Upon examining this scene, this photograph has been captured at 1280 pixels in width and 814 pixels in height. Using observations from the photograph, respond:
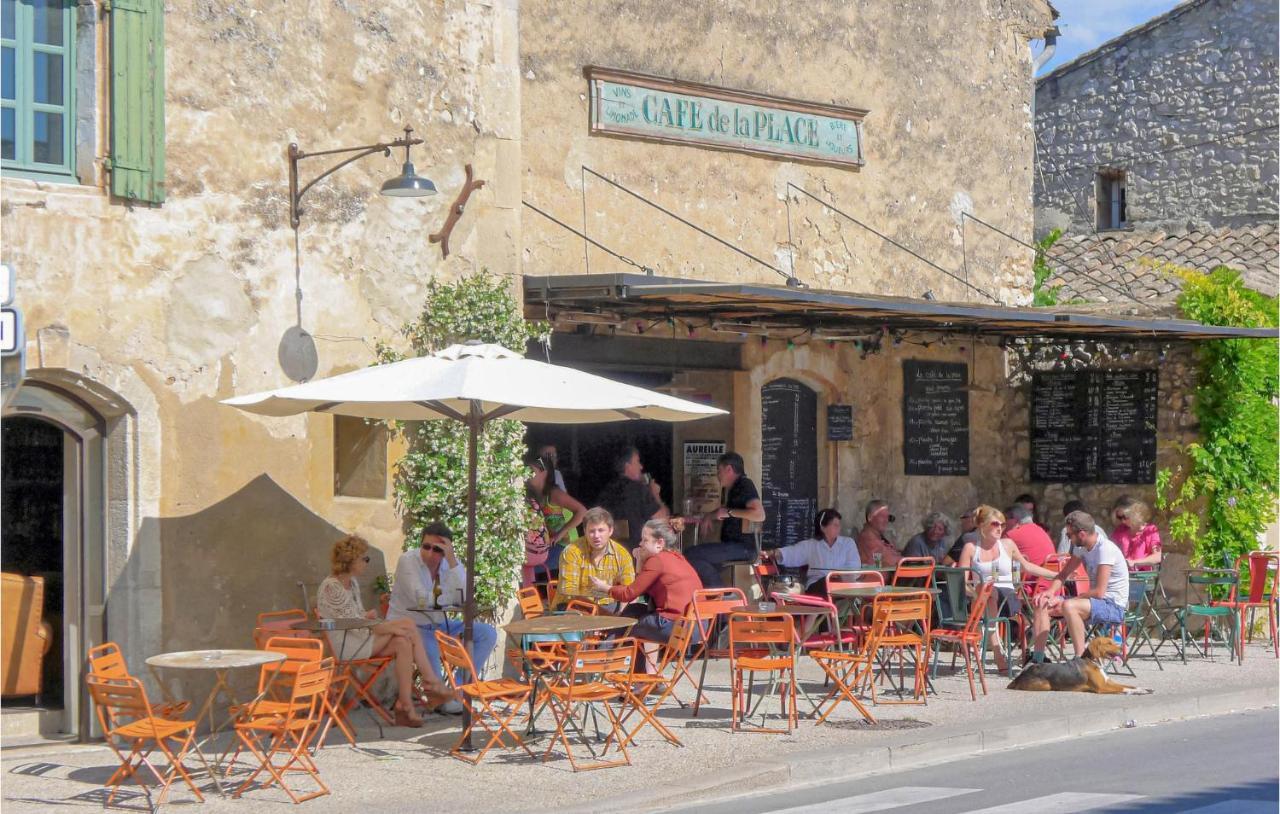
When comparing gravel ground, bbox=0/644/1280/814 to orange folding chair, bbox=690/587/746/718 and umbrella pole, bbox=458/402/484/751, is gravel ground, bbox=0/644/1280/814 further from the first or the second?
orange folding chair, bbox=690/587/746/718

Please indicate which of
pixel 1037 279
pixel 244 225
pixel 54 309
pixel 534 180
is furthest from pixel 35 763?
pixel 1037 279

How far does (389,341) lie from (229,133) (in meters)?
1.69

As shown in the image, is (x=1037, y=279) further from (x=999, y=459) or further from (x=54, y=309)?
(x=54, y=309)

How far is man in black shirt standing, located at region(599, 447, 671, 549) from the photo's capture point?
1352cm

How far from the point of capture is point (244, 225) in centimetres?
1045

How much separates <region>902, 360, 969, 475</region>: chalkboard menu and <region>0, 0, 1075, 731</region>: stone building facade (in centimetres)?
270

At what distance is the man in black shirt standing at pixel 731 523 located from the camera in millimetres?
13547

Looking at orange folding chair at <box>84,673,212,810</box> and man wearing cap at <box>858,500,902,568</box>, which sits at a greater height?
man wearing cap at <box>858,500,902,568</box>

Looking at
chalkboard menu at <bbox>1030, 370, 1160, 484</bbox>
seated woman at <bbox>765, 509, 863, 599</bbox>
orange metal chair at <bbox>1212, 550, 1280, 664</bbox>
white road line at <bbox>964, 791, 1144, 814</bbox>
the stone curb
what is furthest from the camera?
chalkboard menu at <bbox>1030, 370, 1160, 484</bbox>

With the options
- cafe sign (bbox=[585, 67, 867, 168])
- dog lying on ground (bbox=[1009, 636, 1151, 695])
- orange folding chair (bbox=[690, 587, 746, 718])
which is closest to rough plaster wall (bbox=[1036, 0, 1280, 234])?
cafe sign (bbox=[585, 67, 867, 168])

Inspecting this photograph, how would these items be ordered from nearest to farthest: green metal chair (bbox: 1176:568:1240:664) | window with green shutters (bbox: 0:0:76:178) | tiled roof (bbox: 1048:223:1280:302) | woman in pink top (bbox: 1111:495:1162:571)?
window with green shutters (bbox: 0:0:76:178)
green metal chair (bbox: 1176:568:1240:664)
woman in pink top (bbox: 1111:495:1162:571)
tiled roof (bbox: 1048:223:1280:302)

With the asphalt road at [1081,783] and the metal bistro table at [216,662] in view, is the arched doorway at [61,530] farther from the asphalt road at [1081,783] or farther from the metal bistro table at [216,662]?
the asphalt road at [1081,783]

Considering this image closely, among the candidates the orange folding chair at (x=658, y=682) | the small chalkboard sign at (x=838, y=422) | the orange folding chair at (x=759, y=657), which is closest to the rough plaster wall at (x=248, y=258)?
the orange folding chair at (x=658, y=682)

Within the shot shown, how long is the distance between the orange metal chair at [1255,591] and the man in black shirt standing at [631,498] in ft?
15.5
